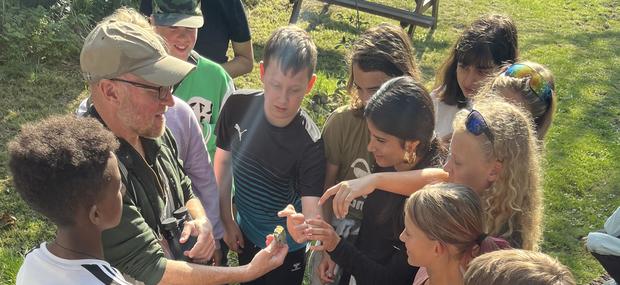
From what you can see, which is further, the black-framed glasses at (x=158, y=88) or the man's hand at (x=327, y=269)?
the man's hand at (x=327, y=269)

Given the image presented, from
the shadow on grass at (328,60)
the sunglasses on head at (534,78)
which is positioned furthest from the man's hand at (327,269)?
the shadow on grass at (328,60)

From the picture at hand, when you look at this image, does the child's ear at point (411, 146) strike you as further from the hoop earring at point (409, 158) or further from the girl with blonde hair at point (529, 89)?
the girl with blonde hair at point (529, 89)

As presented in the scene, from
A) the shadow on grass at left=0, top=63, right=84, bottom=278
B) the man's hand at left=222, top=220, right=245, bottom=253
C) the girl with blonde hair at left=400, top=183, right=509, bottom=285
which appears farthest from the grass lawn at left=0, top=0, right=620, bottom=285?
the girl with blonde hair at left=400, top=183, right=509, bottom=285

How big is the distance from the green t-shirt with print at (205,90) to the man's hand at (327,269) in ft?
3.27

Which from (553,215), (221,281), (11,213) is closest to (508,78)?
(221,281)

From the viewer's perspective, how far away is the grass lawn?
4695 millimetres

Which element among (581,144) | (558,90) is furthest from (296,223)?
(558,90)

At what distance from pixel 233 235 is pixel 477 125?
138 cm

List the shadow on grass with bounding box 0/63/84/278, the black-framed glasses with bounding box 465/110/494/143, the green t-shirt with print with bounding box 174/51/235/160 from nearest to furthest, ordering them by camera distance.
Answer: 1. the black-framed glasses with bounding box 465/110/494/143
2. the green t-shirt with print with bounding box 174/51/235/160
3. the shadow on grass with bounding box 0/63/84/278

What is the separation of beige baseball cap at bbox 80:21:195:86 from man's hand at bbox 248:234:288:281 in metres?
0.79

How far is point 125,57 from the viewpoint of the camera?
7.45 ft

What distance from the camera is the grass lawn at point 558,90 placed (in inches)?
185

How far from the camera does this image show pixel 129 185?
7.32 ft

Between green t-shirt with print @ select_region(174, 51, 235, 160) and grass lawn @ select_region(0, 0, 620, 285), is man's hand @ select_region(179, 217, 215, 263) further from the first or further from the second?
grass lawn @ select_region(0, 0, 620, 285)
